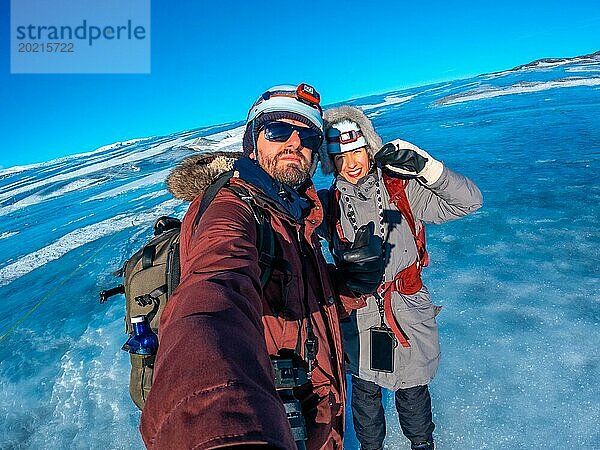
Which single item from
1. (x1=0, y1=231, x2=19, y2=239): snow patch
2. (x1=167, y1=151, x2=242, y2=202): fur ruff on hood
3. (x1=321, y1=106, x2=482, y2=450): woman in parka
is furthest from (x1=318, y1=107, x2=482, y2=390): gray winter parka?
Result: (x1=0, y1=231, x2=19, y2=239): snow patch

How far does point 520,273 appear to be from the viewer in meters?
3.10

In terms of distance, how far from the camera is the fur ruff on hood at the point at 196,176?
1.36m

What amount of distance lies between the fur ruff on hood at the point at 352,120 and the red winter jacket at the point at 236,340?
0.63 m

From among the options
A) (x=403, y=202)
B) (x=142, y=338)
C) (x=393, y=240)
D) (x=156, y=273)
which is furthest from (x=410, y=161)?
(x=142, y=338)

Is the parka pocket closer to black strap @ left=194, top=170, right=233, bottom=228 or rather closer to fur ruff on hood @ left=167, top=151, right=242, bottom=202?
black strap @ left=194, top=170, right=233, bottom=228

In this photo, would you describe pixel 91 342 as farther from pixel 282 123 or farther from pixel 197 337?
pixel 197 337

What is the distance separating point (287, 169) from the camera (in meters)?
1.53

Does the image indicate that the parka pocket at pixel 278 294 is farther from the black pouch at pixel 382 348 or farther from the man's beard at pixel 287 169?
the black pouch at pixel 382 348

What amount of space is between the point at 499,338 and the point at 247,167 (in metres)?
2.18

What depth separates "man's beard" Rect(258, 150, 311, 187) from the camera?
149 centimetres

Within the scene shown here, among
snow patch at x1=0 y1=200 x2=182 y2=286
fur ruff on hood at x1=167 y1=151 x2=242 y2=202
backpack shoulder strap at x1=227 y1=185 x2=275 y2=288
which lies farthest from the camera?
snow patch at x1=0 y1=200 x2=182 y2=286

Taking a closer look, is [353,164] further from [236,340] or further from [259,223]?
[236,340]

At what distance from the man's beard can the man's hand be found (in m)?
0.35

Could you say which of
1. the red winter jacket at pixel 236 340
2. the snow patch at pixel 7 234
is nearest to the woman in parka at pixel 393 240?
the red winter jacket at pixel 236 340
